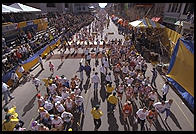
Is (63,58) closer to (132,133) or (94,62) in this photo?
(94,62)

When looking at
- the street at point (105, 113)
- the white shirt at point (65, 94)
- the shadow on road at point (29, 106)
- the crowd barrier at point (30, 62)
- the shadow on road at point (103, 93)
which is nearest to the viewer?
the street at point (105, 113)

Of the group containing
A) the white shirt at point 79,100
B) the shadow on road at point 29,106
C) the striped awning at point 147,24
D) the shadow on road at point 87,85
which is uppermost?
the striped awning at point 147,24

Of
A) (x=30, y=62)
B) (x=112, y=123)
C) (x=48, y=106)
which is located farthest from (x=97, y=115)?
(x=30, y=62)

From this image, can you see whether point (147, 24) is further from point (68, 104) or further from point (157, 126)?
point (68, 104)

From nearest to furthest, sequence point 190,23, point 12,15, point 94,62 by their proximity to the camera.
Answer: point 190,23 → point 94,62 → point 12,15

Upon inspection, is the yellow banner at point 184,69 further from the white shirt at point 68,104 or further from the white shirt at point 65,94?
the white shirt at point 65,94

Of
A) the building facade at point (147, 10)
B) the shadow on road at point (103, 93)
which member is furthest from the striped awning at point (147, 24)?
the shadow on road at point (103, 93)

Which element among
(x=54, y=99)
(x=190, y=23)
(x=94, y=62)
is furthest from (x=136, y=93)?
(x=190, y=23)

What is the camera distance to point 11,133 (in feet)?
22.3

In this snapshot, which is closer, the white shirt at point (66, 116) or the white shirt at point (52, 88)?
the white shirt at point (66, 116)

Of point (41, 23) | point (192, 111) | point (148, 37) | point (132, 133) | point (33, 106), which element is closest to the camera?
point (132, 133)

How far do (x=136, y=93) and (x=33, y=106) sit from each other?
6593 mm

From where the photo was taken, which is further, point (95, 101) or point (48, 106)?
point (95, 101)

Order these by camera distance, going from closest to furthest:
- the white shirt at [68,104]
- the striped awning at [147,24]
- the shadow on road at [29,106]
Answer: the white shirt at [68,104]
the shadow on road at [29,106]
the striped awning at [147,24]
